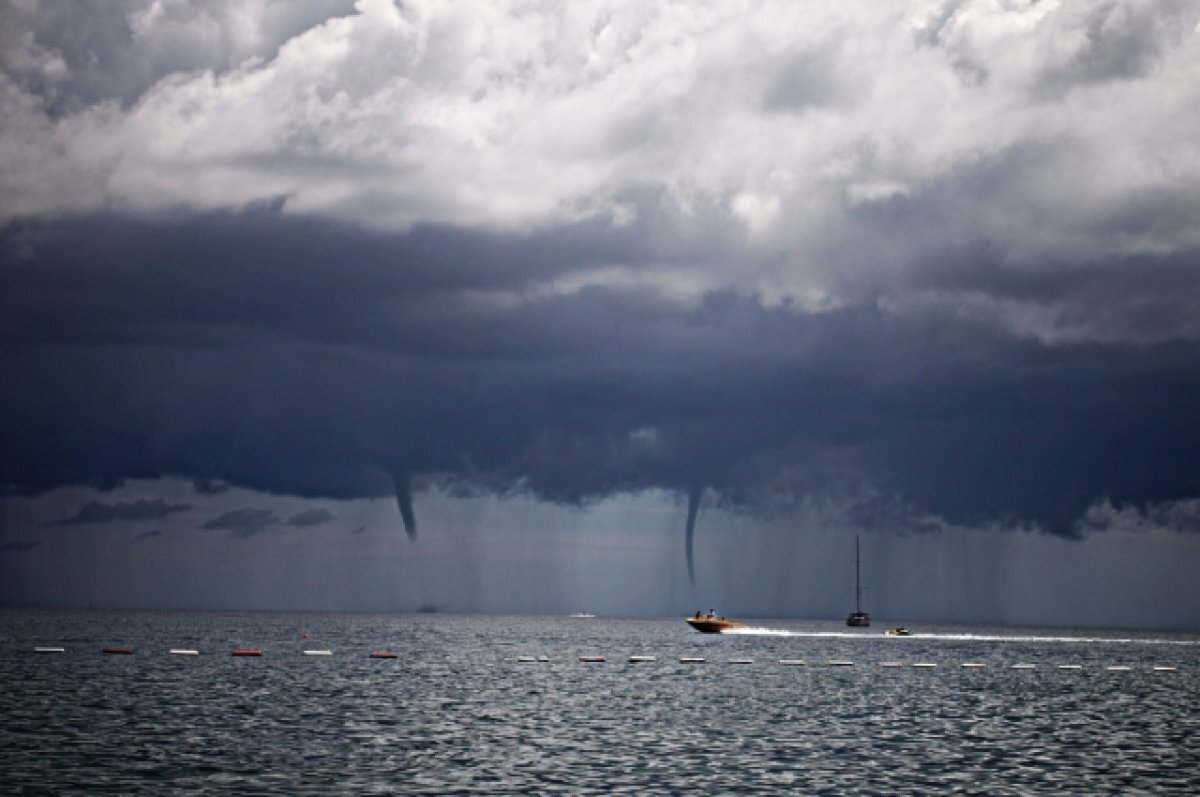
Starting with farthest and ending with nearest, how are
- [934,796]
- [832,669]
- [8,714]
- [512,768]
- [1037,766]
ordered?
[832,669] → [8,714] → [1037,766] → [512,768] → [934,796]

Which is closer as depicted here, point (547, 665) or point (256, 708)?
point (256, 708)

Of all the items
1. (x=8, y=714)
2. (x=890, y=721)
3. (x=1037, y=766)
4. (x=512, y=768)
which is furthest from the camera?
(x=890, y=721)

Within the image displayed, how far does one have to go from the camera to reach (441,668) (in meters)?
175

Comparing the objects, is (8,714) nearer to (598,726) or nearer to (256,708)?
(256,708)

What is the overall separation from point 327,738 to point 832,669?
378 feet

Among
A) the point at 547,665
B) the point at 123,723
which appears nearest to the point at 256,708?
the point at 123,723

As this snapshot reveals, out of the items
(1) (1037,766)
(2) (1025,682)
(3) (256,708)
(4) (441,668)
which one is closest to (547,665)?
(4) (441,668)

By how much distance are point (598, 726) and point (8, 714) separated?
4219 centimetres

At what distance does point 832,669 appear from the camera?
612ft

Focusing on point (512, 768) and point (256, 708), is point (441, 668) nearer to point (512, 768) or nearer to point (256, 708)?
point (256, 708)

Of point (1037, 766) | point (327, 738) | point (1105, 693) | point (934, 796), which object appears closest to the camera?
point (934, 796)

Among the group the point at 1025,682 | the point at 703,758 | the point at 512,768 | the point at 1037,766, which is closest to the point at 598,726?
the point at 703,758

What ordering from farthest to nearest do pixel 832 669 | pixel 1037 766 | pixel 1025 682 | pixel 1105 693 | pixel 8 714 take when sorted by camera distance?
pixel 832 669 < pixel 1025 682 < pixel 1105 693 < pixel 8 714 < pixel 1037 766

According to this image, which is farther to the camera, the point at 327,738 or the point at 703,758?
the point at 327,738
